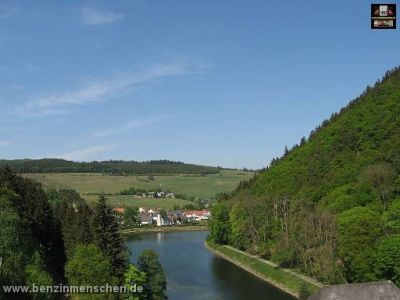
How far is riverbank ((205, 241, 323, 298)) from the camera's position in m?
67.2

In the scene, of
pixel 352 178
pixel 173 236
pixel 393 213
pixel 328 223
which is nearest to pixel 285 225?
pixel 352 178

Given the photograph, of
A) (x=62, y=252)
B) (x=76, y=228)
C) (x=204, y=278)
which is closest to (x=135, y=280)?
(x=76, y=228)

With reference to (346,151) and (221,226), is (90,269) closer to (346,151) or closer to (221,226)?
(221,226)

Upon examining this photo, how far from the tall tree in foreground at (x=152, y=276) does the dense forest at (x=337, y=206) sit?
21241 millimetres

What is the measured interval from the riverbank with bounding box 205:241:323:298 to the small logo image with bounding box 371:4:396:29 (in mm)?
45901

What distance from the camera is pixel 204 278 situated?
79125mm

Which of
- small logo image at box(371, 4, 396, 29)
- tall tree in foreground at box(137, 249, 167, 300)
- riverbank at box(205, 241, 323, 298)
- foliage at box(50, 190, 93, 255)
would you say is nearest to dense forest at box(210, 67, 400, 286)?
riverbank at box(205, 241, 323, 298)

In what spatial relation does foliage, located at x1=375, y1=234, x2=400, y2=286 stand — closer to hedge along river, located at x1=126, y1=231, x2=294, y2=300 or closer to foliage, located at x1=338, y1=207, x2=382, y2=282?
foliage, located at x1=338, y1=207, x2=382, y2=282

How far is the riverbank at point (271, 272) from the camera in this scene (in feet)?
220

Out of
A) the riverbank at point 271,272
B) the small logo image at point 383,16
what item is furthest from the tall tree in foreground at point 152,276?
the small logo image at point 383,16

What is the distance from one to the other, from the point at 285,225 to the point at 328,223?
68.4 ft

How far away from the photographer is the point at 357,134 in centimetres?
11169

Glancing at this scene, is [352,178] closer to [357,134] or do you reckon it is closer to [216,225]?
[357,134]

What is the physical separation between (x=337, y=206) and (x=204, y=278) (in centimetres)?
2180
